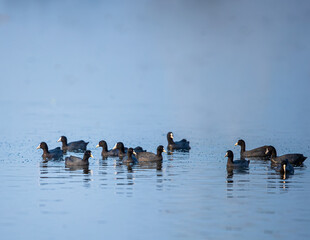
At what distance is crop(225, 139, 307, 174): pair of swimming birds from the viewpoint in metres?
27.8

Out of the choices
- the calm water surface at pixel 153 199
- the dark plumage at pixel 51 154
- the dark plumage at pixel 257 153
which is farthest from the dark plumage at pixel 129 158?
the dark plumage at pixel 257 153

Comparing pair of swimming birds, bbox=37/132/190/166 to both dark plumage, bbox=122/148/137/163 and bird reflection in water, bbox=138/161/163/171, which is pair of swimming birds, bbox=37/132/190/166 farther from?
bird reflection in water, bbox=138/161/163/171

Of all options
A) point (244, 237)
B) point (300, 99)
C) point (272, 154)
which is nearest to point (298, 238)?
point (244, 237)

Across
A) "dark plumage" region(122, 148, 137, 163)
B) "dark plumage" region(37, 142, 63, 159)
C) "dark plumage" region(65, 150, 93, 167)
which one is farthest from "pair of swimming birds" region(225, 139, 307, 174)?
"dark plumage" region(37, 142, 63, 159)

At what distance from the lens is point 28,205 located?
21922 millimetres

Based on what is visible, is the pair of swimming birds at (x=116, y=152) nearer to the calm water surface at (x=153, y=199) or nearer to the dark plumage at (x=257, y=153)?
the calm water surface at (x=153, y=199)

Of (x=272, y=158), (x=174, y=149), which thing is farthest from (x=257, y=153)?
(x=174, y=149)

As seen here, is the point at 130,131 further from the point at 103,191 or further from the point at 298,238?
the point at 298,238

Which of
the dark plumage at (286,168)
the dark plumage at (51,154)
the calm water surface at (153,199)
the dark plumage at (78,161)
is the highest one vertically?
the dark plumage at (51,154)

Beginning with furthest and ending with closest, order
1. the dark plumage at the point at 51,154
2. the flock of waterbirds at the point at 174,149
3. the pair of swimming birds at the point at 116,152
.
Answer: the dark plumage at the point at 51,154 < the pair of swimming birds at the point at 116,152 < the flock of waterbirds at the point at 174,149

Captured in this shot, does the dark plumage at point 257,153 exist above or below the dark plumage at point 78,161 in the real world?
above

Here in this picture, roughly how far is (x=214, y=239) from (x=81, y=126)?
34.4 metres

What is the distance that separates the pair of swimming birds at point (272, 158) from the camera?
27.8 metres

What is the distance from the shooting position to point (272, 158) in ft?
101
